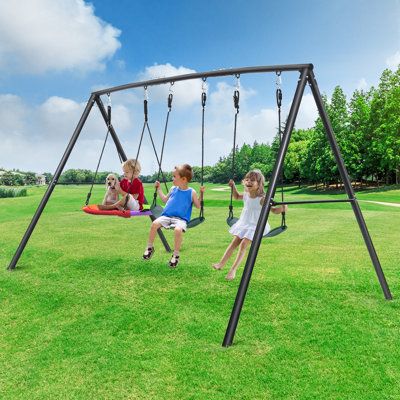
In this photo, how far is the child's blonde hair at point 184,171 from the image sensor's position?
20.3 feet

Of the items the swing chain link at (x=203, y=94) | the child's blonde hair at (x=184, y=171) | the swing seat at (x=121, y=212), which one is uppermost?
the swing chain link at (x=203, y=94)

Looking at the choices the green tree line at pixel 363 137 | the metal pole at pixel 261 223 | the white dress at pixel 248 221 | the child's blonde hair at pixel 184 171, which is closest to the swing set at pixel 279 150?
the metal pole at pixel 261 223

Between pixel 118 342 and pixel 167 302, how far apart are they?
131 centimetres

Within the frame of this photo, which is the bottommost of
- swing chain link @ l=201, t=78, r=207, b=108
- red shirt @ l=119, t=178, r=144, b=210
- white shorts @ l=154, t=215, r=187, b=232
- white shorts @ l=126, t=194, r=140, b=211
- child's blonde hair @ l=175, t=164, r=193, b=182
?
white shorts @ l=154, t=215, r=187, b=232

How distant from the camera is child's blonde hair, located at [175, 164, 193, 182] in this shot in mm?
6184

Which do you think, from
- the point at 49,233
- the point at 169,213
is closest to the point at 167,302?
the point at 169,213

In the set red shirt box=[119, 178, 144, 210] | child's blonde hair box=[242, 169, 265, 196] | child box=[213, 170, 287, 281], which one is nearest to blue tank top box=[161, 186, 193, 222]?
child box=[213, 170, 287, 281]

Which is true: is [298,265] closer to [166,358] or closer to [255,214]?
[255,214]

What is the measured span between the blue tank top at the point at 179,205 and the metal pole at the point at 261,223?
172 cm

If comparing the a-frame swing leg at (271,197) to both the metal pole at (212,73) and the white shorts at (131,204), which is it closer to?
the metal pole at (212,73)

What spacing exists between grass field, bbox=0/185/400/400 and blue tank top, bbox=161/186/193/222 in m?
1.14

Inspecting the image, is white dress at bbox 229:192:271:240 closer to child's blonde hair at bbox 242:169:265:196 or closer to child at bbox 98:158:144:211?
child's blonde hair at bbox 242:169:265:196

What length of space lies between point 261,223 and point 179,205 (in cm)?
183

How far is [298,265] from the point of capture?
8.07 m
